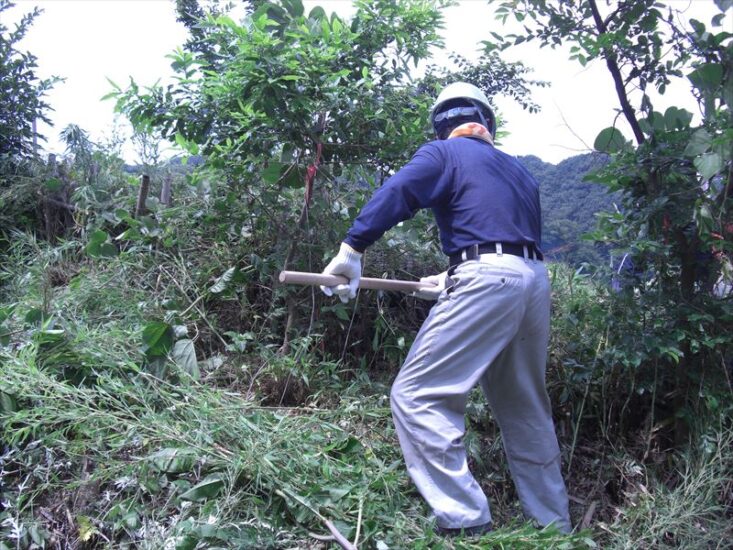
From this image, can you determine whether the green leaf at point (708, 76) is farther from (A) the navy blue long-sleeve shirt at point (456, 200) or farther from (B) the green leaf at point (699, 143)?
(A) the navy blue long-sleeve shirt at point (456, 200)

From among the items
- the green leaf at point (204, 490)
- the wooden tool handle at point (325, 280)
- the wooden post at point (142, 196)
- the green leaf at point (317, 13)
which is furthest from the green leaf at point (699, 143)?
the wooden post at point (142, 196)

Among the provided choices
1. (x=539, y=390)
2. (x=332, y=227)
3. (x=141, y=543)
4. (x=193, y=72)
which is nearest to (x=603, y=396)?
(x=539, y=390)

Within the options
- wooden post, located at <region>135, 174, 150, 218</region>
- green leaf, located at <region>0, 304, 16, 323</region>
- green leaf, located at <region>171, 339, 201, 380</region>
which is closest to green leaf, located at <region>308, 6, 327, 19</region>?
wooden post, located at <region>135, 174, 150, 218</region>

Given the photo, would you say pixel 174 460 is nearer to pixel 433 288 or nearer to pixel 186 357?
pixel 186 357

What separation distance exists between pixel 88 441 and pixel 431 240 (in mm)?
2214

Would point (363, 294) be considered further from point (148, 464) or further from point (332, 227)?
point (148, 464)

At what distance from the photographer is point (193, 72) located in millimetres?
3791

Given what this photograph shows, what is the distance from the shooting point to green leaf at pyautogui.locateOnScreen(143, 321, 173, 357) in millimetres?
3375

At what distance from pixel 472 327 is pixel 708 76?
4.80ft

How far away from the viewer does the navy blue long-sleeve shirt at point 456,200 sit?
286cm

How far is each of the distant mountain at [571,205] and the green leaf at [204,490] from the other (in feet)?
6.88

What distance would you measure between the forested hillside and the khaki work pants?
0.50ft

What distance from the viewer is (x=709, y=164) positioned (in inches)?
109

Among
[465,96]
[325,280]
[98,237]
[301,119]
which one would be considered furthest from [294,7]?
[98,237]
